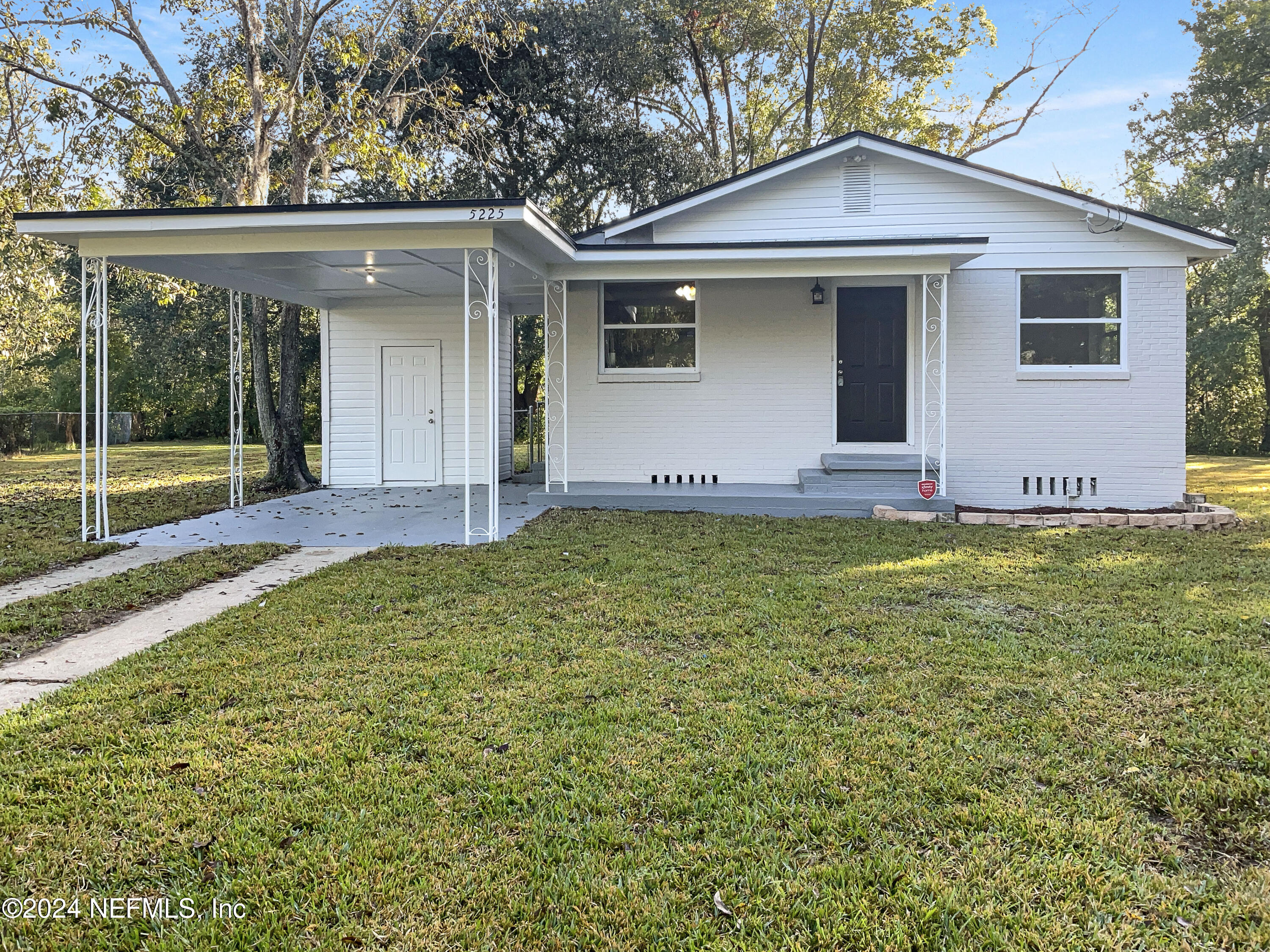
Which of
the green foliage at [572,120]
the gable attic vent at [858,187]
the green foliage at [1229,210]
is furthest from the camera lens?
Answer: the green foliage at [1229,210]

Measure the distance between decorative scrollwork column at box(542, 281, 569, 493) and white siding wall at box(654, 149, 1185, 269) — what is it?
5.61ft

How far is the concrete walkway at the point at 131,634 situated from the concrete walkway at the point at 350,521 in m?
1.14

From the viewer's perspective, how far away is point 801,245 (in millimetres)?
9406

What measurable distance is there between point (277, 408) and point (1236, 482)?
16586 millimetres

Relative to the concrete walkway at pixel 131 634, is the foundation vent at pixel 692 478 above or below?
above

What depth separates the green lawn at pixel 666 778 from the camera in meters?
2.32

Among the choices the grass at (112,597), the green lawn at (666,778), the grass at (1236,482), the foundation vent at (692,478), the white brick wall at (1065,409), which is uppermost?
the white brick wall at (1065,409)

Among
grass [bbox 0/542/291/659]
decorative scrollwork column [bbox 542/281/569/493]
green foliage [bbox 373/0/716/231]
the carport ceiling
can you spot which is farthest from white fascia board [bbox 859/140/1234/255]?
green foliage [bbox 373/0/716/231]

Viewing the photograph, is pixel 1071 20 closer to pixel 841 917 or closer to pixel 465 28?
pixel 465 28

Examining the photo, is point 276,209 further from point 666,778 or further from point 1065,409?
point 1065,409

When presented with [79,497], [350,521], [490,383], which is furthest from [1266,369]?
[79,497]

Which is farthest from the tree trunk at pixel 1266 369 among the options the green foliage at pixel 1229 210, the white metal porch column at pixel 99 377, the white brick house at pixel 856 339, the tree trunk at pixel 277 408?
the white metal porch column at pixel 99 377

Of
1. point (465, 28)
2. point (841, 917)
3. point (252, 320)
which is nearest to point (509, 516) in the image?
point (252, 320)

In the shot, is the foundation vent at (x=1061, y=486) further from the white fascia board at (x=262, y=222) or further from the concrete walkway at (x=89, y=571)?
the concrete walkway at (x=89, y=571)
